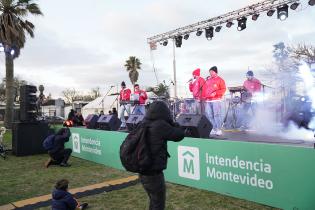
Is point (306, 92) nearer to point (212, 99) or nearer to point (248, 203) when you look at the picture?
point (212, 99)

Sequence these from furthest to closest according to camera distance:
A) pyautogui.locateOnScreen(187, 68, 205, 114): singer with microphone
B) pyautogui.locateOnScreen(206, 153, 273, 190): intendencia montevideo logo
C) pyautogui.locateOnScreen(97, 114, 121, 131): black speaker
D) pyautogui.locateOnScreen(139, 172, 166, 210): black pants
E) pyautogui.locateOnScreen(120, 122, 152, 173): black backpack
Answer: pyautogui.locateOnScreen(97, 114, 121, 131): black speaker → pyautogui.locateOnScreen(187, 68, 205, 114): singer with microphone → pyautogui.locateOnScreen(206, 153, 273, 190): intendencia montevideo logo → pyautogui.locateOnScreen(139, 172, 166, 210): black pants → pyautogui.locateOnScreen(120, 122, 152, 173): black backpack

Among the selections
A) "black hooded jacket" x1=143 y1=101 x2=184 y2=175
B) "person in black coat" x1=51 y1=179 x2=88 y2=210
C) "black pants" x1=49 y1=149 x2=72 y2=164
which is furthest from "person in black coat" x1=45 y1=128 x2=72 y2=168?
"black hooded jacket" x1=143 y1=101 x2=184 y2=175

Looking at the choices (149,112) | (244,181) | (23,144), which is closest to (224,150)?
(244,181)

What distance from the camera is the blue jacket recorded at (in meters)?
4.83

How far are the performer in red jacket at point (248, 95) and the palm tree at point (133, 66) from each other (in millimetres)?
42676

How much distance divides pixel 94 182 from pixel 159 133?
4498 mm

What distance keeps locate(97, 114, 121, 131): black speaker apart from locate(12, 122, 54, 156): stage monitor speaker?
7.73 ft

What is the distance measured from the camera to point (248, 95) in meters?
10.5

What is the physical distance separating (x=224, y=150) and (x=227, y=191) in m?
0.74

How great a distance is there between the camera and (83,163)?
33.8 ft

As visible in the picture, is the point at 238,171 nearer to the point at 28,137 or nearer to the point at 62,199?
the point at 62,199

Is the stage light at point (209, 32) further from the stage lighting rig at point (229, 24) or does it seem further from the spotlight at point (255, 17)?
the spotlight at point (255, 17)

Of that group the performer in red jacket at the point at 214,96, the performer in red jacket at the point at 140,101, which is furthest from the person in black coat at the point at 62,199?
the performer in red jacket at the point at 140,101

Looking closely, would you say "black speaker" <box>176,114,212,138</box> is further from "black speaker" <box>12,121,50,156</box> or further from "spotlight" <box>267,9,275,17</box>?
"spotlight" <box>267,9,275,17</box>
